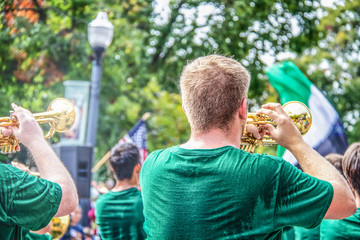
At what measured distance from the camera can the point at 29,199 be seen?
198 centimetres

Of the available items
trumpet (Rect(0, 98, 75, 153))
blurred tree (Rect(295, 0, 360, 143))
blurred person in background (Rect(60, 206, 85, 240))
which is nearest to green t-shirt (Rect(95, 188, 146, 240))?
trumpet (Rect(0, 98, 75, 153))

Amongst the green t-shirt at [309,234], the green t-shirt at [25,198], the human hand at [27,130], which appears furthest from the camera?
the green t-shirt at [309,234]

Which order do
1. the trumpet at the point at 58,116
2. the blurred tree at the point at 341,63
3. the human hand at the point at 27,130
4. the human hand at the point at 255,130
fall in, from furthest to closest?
1. the blurred tree at the point at 341,63
2. the trumpet at the point at 58,116
3. the human hand at the point at 255,130
4. the human hand at the point at 27,130

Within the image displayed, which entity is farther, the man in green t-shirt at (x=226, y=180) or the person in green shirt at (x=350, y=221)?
the person in green shirt at (x=350, y=221)

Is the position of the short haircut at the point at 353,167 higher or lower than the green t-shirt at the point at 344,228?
higher

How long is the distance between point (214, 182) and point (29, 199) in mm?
802

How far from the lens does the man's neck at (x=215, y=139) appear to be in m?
1.89

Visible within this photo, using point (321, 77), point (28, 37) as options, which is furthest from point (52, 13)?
point (321, 77)

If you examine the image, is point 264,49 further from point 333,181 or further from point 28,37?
point 333,181

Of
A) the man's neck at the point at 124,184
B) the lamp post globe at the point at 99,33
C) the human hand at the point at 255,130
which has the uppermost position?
the lamp post globe at the point at 99,33

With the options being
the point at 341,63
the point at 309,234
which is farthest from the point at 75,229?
the point at 341,63

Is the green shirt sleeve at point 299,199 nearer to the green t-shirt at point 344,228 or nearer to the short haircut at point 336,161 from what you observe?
the green t-shirt at point 344,228

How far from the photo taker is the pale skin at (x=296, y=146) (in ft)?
5.90

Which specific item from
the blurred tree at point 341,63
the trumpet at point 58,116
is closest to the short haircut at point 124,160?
the trumpet at point 58,116
